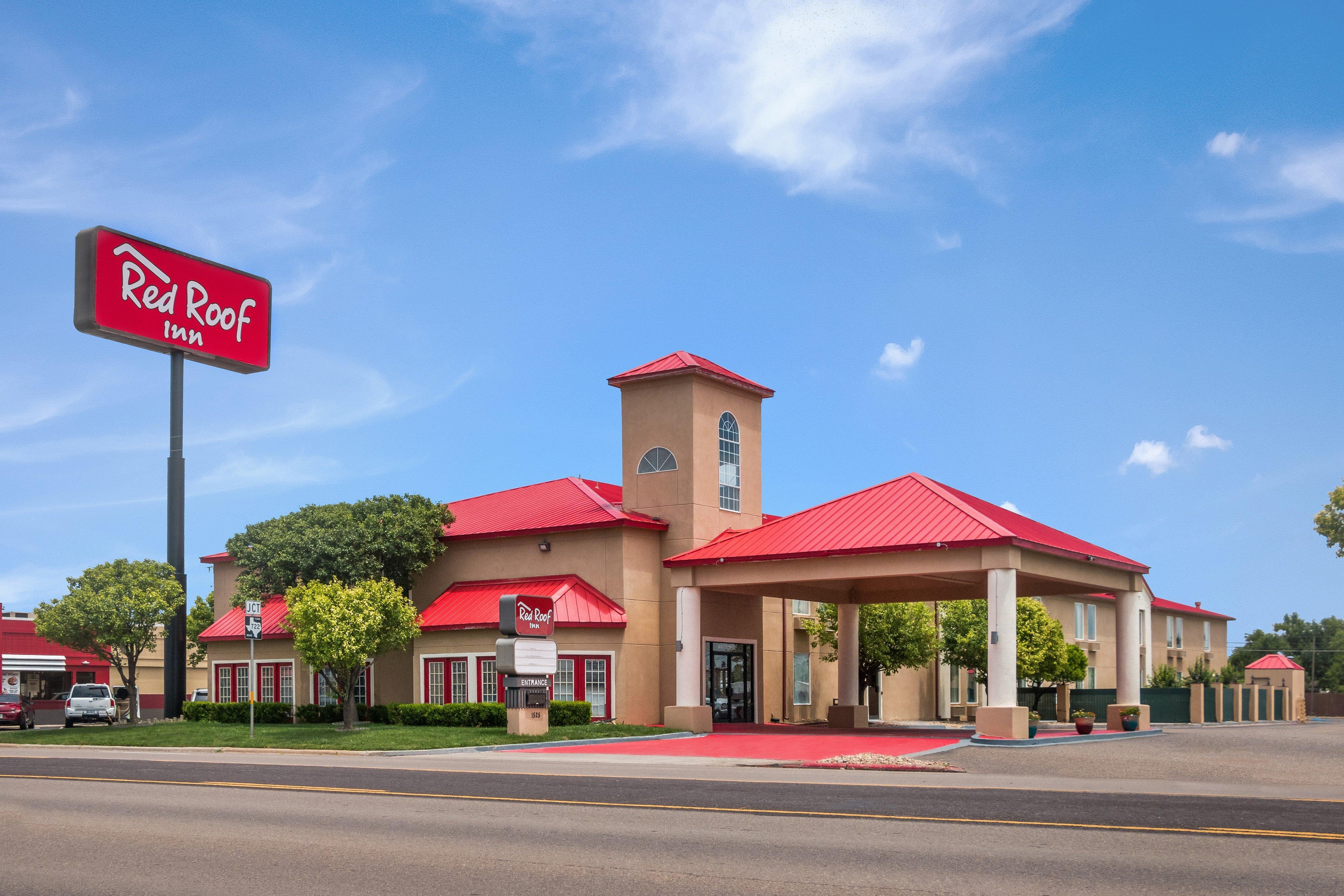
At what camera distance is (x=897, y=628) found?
49062 millimetres

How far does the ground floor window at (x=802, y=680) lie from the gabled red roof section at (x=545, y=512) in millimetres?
9394

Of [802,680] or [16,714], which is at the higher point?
[802,680]

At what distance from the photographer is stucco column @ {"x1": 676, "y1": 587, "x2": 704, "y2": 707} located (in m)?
36.9

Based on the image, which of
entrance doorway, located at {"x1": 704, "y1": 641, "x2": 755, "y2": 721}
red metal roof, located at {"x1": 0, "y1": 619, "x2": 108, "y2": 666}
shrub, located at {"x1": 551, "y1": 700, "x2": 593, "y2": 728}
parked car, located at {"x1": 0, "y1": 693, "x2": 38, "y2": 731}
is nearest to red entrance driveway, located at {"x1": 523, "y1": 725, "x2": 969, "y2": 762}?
shrub, located at {"x1": 551, "y1": 700, "x2": 593, "y2": 728}

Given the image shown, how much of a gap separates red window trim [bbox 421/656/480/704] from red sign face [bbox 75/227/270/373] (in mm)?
12888

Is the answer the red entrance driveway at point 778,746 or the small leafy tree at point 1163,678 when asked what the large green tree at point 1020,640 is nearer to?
the small leafy tree at point 1163,678

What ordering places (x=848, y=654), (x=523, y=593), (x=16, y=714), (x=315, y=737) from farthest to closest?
(x=16, y=714)
(x=848, y=654)
(x=523, y=593)
(x=315, y=737)

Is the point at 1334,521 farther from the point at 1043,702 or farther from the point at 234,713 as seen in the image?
the point at 234,713

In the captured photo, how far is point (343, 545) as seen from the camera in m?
41.1

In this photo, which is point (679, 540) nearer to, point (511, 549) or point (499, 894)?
point (511, 549)

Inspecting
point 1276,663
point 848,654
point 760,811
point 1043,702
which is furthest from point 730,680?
point 1276,663

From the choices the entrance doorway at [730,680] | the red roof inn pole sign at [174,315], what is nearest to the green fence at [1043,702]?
the entrance doorway at [730,680]

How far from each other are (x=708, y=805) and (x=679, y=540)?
25.6 metres

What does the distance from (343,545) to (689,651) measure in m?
12.4
